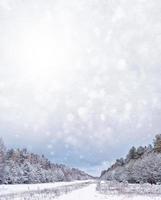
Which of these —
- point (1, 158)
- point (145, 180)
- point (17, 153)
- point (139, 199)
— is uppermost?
point (17, 153)

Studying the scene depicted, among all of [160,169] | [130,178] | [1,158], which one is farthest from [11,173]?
[160,169]

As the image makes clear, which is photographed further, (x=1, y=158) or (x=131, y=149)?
(x=131, y=149)

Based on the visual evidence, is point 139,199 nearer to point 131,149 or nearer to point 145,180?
point 145,180

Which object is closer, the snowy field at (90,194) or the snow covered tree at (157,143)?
the snowy field at (90,194)

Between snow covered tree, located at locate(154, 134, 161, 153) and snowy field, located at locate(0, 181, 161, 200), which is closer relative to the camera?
snowy field, located at locate(0, 181, 161, 200)

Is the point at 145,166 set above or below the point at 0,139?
below

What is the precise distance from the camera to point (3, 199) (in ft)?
128

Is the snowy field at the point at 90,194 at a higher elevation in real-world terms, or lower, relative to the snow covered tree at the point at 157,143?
lower

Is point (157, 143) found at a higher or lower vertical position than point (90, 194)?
higher

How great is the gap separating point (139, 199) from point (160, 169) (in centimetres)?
4581

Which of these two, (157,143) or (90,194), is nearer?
(90,194)

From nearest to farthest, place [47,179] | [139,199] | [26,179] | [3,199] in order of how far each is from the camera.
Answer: [139,199] → [3,199] → [26,179] → [47,179]

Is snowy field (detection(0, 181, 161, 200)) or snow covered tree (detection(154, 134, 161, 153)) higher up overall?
snow covered tree (detection(154, 134, 161, 153))

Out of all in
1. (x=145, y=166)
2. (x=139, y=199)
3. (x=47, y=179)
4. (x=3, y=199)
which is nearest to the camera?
(x=139, y=199)
